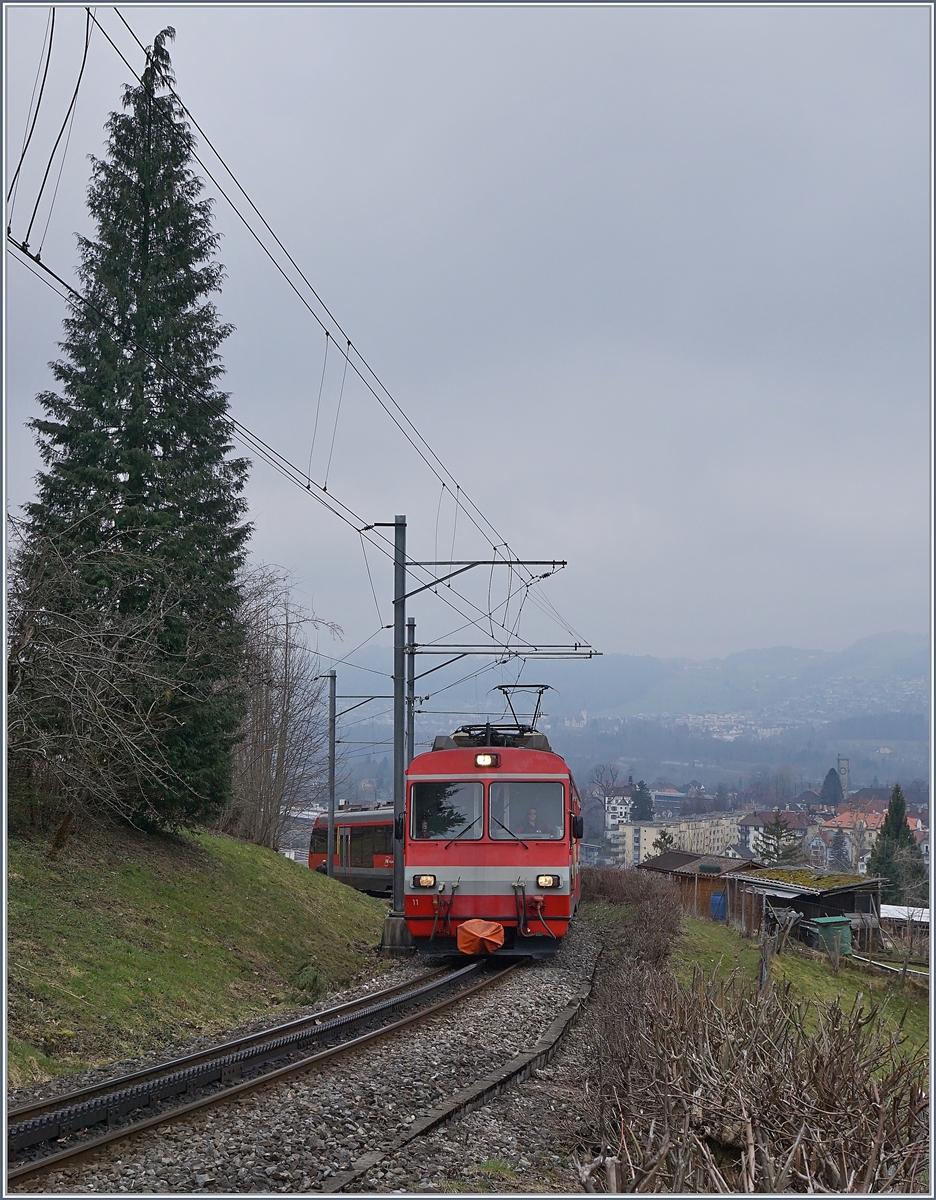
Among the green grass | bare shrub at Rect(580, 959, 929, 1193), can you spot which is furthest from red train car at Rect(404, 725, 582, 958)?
bare shrub at Rect(580, 959, 929, 1193)

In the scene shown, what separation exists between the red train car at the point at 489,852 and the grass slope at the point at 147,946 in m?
1.82

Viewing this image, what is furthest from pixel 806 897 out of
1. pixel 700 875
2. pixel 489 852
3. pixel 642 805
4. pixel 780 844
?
pixel 642 805

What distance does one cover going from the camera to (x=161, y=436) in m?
17.1

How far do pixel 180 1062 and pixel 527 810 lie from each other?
710cm

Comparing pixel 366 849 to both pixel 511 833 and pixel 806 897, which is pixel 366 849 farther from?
pixel 511 833

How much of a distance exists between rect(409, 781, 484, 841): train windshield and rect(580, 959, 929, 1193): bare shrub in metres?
7.12

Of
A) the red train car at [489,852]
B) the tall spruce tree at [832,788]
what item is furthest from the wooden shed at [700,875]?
the tall spruce tree at [832,788]

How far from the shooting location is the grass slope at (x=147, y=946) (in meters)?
9.16

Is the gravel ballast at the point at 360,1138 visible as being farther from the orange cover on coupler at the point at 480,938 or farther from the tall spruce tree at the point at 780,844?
the tall spruce tree at the point at 780,844

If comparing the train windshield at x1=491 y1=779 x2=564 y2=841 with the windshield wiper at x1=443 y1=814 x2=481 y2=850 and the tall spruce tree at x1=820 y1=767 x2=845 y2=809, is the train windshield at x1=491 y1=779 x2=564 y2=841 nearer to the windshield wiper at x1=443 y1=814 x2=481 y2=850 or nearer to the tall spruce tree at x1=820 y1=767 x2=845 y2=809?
the windshield wiper at x1=443 y1=814 x2=481 y2=850

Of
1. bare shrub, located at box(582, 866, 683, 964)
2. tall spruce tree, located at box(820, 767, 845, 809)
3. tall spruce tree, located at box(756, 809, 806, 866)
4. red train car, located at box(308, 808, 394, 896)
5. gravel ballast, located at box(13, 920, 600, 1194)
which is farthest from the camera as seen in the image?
tall spruce tree, located at box(820, 767, 845, 809)

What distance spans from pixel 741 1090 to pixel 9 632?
Result: 8768 millimetres

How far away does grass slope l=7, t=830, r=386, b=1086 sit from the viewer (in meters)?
9.16

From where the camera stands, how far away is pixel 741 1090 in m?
5.00
